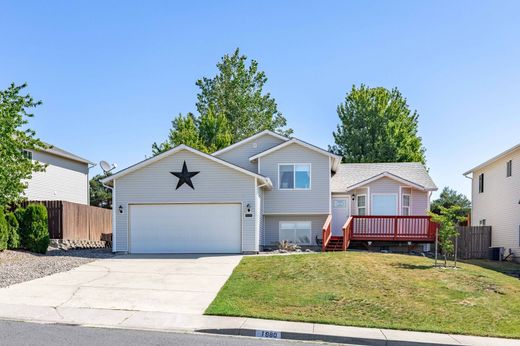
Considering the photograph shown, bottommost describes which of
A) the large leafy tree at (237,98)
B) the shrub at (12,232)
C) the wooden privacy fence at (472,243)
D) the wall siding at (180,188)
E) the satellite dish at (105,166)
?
the wooden privacy fence at (472,243)

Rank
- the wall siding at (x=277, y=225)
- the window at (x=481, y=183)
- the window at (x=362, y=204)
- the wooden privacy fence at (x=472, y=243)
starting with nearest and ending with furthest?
1. the wooden privacy fence at (x=472, y=243)
2. the wall siding at (x=277, y=225)
3. the window at (x=362, y=204)
4. the window at (x=481, y=183)

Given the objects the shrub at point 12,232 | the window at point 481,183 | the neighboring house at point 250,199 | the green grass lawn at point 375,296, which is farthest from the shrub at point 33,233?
the window at point 481,183

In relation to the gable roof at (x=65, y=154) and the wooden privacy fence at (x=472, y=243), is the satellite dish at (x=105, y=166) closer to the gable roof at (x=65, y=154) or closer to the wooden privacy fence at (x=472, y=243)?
the gable roof at (x=65, y=154)

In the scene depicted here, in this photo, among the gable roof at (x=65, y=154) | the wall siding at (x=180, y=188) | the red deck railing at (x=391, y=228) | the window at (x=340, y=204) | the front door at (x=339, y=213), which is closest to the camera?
the wall siding at (x=180, y=188)

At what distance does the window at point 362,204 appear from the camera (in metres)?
23.5

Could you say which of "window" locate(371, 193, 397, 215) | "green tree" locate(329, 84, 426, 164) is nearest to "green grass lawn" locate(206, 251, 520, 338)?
"window" locate(371, 193, 397, 215)

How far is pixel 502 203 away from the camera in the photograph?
2308 cm

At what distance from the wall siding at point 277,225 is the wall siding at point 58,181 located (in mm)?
13258

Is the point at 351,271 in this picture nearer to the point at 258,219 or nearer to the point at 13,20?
the point at 258,219

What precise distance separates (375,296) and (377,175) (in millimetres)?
12617

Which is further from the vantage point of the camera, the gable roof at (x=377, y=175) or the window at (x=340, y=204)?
the window at (x=340, y=204)

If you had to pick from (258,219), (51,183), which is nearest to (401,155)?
(258,219)

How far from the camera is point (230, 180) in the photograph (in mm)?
19938

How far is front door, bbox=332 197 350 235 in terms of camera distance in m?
24.0
